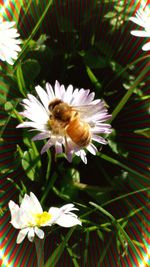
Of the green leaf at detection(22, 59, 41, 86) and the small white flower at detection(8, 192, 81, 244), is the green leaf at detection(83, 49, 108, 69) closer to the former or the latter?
the green leaf at detection(22, 59, 41, 86)

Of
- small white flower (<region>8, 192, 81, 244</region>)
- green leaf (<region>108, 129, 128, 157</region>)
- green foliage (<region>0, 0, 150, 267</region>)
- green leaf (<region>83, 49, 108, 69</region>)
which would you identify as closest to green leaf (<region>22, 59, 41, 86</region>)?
green foliage (<region>0, 0, 150, 267</region>)

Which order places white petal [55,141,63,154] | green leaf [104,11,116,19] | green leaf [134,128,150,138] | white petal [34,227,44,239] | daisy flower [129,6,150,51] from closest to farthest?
white petal [34,227,44,239], white petal [55,141,63,154], daisy flower [129,6,150,51], green leaf [134,128,150,138], green leaf [104,11,116,19]

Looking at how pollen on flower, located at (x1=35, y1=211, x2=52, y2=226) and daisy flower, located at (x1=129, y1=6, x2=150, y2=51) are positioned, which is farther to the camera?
daisy flower, located at (x1=129, y1=6, x2=150, y2=51)

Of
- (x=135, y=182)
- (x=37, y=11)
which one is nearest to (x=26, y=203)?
(x=135, y=182)

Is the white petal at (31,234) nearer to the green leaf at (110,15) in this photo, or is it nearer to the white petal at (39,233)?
the white petal at (39,233)

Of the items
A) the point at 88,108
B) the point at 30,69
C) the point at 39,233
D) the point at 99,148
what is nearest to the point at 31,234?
the point at 39,233

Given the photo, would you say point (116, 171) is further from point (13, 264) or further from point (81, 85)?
point (13, 264)


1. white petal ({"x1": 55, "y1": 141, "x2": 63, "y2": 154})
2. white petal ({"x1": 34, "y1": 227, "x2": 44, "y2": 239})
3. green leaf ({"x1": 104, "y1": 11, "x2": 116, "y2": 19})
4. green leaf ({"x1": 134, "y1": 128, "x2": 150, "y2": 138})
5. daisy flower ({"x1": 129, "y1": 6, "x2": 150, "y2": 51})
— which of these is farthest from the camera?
green leaf ({"x1": 104, "y1": 11, "x2": 116, "y2": 19})

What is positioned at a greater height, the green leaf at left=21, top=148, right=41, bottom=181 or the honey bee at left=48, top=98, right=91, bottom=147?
the honey bee at left=48, top=98, right=91, bottom=147

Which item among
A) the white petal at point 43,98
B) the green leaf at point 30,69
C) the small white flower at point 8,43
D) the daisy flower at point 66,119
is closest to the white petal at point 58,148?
the daisy flower at point 66,119
